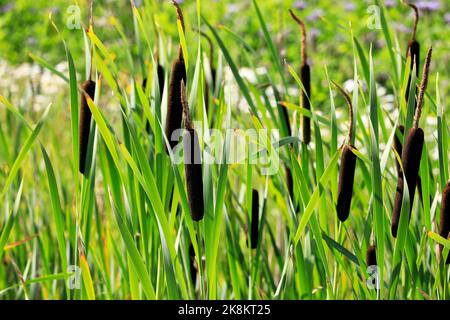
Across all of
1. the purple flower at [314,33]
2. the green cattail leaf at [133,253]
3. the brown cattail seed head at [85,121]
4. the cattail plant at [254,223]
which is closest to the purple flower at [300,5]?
the purple flower at [314,33]

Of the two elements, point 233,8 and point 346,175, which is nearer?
point 346,175

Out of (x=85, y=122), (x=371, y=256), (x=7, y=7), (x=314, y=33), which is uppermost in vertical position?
(x=7, y=7)

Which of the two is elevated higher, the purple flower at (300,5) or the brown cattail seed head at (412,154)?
the purple flower at (300,5)

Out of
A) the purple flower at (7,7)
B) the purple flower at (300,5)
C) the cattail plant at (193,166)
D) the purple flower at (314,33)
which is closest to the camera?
the cattail plant at (193,166)

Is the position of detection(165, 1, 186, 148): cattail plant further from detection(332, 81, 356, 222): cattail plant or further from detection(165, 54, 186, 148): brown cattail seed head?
detection(332, 81, 356, 222): cattail plant

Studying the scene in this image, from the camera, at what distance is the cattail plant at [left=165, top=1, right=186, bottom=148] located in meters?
1.19

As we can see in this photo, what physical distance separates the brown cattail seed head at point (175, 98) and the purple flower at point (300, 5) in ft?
16.1

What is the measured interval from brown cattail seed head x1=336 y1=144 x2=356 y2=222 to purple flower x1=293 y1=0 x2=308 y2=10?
16.2 feet

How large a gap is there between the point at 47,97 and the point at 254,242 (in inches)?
123

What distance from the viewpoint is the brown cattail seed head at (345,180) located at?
114 centimetres

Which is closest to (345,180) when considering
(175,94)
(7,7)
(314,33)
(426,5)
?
(175,94)

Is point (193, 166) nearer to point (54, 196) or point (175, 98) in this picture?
point (175, 98)

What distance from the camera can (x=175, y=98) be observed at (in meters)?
1.20

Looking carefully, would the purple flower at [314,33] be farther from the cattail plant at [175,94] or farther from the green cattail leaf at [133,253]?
the green cattail leaf at [133,253]
